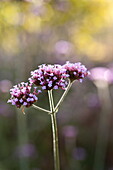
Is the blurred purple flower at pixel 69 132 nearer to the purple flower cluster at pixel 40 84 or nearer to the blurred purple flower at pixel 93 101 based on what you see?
the blurred purple flower at pixel 93 101

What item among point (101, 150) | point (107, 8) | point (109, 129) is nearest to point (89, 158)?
point (101, 150)

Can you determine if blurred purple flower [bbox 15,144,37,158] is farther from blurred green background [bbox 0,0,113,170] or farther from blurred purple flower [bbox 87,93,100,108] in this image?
blurred purple flower [bbox 87,93,100,108]

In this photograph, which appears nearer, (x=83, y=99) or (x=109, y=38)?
(x=83, y=99)

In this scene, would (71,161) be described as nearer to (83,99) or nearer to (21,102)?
(83,99)

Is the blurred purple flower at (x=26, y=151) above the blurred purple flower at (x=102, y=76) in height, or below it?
below

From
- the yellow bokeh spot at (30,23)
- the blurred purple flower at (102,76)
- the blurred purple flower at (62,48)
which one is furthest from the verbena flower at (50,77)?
the blurred purple flower at (62,48)

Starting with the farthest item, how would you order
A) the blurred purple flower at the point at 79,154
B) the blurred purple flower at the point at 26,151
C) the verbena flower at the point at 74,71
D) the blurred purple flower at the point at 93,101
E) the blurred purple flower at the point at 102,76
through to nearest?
the blurred purple flower at the point at 93,101 → the blurred purple flower at the point at 79,154 → the blurred purple flower at the point at 26,151 → the blurred purple flower at the point at 102,76 → the verbena flower at the point at 74,71
